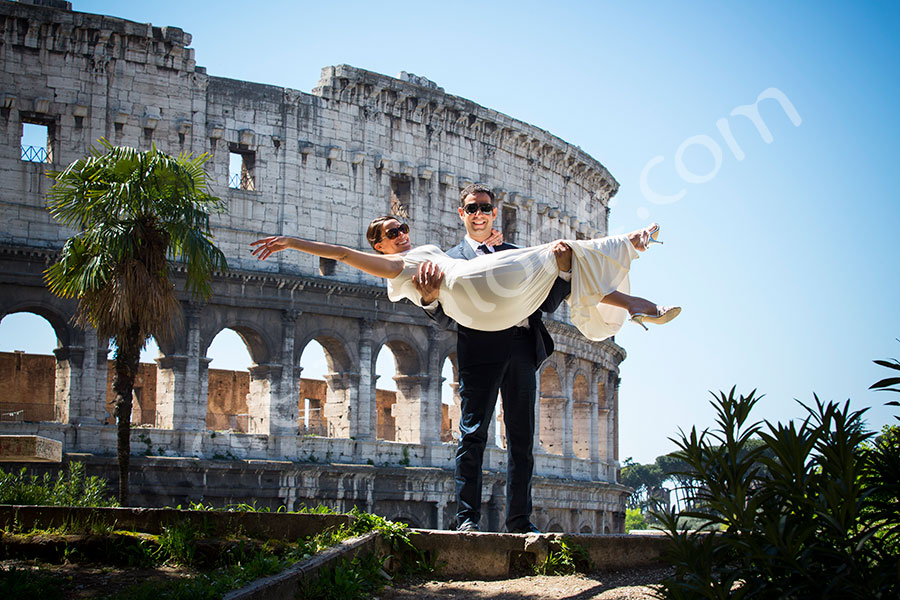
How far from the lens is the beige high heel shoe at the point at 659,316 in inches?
287

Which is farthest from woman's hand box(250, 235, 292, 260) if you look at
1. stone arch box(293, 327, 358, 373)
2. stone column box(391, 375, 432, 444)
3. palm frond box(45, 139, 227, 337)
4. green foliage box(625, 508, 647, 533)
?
green foliage box(625, 508, 647, 533)

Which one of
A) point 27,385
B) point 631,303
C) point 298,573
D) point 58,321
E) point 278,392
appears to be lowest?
point 298,573

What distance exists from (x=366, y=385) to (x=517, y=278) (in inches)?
926

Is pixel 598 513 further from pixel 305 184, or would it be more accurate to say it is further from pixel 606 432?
pixel 305 184

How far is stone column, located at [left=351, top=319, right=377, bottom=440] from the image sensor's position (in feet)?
99.0

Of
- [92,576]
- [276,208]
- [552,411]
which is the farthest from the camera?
[552,411]

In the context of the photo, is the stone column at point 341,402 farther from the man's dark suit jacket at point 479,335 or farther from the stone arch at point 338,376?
the man's dark suit jacket at point 479,335

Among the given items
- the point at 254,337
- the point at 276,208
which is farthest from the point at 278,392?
the point at 276,208

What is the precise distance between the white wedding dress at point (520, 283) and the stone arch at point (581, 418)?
3098 cm

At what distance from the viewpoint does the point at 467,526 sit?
315 inches

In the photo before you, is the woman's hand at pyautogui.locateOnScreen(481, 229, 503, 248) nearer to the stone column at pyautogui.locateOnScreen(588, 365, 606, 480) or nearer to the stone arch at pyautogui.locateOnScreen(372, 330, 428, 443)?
the stone arch at pyautogui.locateOnScreen(372, 330, 428, 443)

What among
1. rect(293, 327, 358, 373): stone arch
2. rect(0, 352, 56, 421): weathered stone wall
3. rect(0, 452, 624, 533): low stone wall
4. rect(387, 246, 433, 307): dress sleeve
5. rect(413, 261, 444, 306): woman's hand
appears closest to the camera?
rect(413, 261, 444, 306): woman's hand

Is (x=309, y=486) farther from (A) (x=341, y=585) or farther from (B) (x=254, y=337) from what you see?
(A) (x=341, y=585)

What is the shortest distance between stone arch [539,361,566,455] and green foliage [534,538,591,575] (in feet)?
93.4
